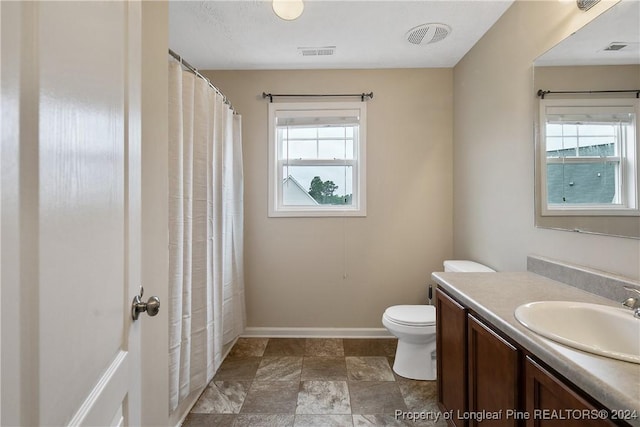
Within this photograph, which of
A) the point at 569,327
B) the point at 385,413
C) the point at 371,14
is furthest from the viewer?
the point at 371,14

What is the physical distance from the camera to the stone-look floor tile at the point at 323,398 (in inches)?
70.1

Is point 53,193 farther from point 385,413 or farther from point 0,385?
point 385,413

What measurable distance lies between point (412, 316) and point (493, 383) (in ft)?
3.16

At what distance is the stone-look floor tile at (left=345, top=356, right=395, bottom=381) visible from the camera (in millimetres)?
2105

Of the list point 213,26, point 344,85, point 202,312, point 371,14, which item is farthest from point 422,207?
point 213,26

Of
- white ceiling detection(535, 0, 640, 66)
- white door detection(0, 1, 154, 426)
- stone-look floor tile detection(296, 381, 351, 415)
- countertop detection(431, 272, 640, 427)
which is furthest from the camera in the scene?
stone-look floor tile detection(296, 381, 351, 415)

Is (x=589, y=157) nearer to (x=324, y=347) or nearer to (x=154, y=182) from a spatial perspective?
(x=154, y=182)

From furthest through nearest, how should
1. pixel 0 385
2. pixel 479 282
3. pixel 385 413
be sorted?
1. pixel 385 413
2. pixel 479 282
3. pixel 0 385

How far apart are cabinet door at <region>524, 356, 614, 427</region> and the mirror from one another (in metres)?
0.72

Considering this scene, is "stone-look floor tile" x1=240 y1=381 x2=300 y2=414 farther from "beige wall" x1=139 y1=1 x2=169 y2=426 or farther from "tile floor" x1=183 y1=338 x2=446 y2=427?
"beige wall" x1=139 y1=1 x2=169 y2=426

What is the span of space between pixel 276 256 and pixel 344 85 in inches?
64.9

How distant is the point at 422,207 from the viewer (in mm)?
2699

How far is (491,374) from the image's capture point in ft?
3.72

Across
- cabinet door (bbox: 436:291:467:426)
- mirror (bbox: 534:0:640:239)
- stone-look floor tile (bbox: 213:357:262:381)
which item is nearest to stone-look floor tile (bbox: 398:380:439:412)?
cabinet door (bbox: 436:291:467:426)
